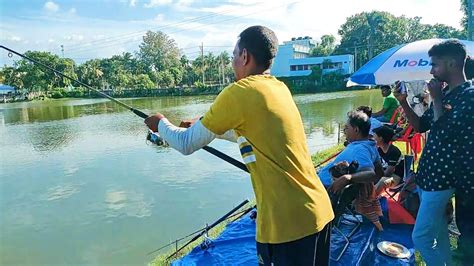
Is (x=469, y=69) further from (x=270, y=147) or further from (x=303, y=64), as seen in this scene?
(x=303, y=64)

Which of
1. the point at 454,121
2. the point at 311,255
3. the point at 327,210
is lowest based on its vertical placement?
the point at 311,255

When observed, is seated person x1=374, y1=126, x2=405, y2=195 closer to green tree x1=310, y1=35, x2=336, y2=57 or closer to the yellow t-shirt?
the yellow t-shirt

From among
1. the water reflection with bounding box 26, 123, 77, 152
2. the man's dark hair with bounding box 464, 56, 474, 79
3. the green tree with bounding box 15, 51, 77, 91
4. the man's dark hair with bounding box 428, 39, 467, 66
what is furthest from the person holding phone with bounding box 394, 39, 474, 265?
the green tree with bounding box 15, 51, 77, 91

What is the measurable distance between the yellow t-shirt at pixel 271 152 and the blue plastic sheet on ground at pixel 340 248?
1.78m

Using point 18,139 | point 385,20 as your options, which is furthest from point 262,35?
point 385,20

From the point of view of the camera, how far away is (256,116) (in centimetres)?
153

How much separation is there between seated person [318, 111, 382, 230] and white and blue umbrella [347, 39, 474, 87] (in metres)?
2.04

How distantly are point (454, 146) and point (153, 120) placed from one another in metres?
1.72

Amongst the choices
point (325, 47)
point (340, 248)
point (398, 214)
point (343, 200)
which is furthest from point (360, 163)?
point (325, 47)

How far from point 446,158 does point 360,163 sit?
716mm

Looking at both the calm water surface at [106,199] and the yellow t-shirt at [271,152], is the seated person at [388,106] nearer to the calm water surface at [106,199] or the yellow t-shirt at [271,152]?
the calm water surface at [106,199]

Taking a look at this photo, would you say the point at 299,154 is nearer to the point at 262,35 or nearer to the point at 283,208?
the point at 283,208

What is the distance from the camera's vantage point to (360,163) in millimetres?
2912

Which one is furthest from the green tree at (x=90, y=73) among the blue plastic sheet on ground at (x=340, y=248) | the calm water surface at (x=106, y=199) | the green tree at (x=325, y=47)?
the blue plastic sheet on ground at (x=340, y=248)
